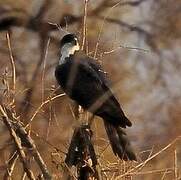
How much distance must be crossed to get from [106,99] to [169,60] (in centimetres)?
414

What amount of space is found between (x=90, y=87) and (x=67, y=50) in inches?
5.8

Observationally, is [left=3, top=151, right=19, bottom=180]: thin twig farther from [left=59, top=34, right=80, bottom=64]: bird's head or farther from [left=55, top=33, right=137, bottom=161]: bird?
[left=59, top=34, right=80, bottom=64]: bird's head

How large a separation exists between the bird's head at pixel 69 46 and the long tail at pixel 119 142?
0.91 ft

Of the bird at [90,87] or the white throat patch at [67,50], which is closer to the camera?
the bird at [90,87]

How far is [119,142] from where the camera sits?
1.83 metres

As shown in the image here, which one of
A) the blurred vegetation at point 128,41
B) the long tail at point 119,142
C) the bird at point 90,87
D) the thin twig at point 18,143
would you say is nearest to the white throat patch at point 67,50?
the bird at point 90,87

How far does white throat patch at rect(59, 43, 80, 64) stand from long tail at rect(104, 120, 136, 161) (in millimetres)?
273

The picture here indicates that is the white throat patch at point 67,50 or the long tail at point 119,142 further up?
the white throat patch at point 67,50

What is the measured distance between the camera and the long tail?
5.83 ft

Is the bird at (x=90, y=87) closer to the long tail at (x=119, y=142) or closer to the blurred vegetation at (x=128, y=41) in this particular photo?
the long tail at (x=119, y=142)

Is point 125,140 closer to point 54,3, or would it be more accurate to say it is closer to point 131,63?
point 131,63

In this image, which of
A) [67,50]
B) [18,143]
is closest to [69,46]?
[67,50]

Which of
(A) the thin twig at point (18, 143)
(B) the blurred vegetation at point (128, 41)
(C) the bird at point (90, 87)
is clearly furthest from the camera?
(B) the blurred vegetation at point (128, 41)

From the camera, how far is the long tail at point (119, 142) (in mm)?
1778
